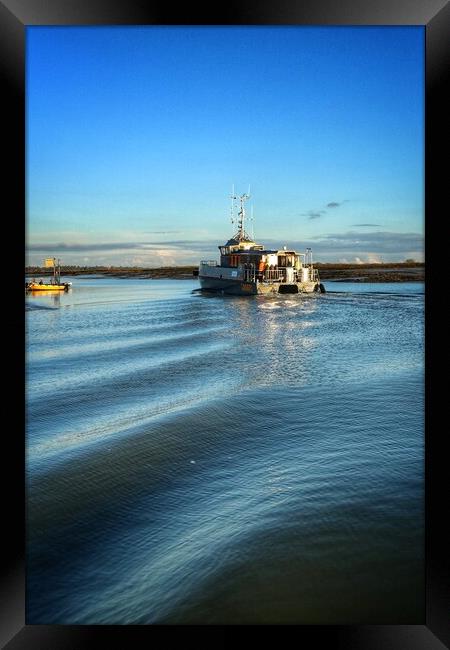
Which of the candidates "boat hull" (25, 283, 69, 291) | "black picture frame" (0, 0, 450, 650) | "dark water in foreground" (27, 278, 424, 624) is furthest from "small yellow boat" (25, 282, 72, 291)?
"black picture frame" (0, 0, 450, 650)

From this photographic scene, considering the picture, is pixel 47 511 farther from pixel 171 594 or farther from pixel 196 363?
pixel 196 363

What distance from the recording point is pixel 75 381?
23.8 feet

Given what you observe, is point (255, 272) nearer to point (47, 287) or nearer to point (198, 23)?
point (47, 287)

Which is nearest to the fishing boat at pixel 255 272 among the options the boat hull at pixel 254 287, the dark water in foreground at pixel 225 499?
the boat hull at pixel 254 287

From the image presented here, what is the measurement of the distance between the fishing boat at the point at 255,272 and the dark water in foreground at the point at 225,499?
20699 mm

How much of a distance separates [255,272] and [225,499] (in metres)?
25.9

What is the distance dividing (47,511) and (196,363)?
18.4 ft

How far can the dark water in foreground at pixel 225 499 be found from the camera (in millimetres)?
2133

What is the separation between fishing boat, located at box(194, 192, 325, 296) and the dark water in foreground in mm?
20699

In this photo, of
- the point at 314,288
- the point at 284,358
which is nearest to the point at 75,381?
the point at 284,358

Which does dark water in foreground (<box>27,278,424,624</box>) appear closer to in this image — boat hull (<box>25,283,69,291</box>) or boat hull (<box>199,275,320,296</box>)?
boat hull (<box>199,275,320,296</box>)

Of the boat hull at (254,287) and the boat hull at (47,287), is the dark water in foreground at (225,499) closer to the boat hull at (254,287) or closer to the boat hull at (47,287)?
the boat hull at (254,287)

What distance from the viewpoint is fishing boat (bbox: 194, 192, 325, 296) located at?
28031 mm
